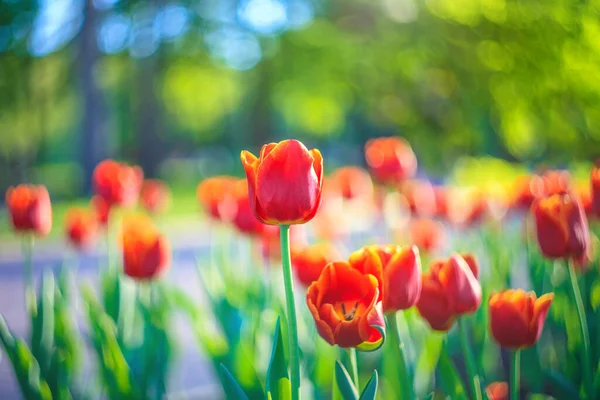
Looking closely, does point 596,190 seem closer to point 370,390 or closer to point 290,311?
point 370,390

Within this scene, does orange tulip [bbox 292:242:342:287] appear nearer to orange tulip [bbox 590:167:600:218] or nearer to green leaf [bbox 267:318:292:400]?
green leaf [bbox 267:318:292:400]

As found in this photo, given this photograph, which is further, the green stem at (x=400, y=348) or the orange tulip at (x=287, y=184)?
the green stem at (x=400, y=348)

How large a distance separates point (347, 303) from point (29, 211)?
4.77ft

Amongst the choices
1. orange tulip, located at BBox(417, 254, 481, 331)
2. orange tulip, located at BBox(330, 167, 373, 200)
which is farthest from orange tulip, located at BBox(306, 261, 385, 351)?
orange tulip, located at BBox(330, 167, 373, 200)

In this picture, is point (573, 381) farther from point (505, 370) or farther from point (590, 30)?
point (590, 30)

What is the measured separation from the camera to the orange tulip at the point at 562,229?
139 cm

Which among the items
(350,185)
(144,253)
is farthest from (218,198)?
(350,185)

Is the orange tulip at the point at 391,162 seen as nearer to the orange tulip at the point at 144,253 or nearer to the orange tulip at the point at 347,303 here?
the orange tulip at the point at 144,253

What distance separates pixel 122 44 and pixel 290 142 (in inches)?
426

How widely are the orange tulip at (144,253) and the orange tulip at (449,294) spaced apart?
957 millimetres

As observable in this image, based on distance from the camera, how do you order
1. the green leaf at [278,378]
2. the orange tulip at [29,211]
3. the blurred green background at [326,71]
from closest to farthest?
1. the green leaf at [278,378]
2. the orange tulip at [29,211]
3. the blurred green background at [326,71]

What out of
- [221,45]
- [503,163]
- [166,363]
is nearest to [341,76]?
[221,45]

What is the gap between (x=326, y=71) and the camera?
12.0 metres

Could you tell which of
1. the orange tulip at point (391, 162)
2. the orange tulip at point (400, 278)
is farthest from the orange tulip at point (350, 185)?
the orange tulip at point (400, 278)
